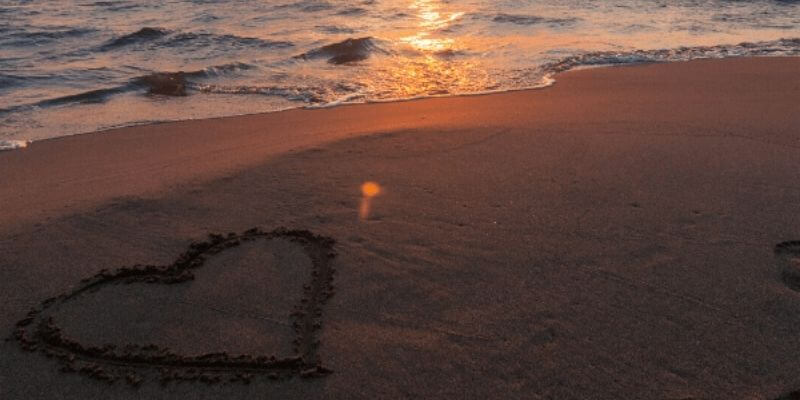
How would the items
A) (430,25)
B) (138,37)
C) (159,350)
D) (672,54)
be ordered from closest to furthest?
1. (159,350)
2. (672,54)
3. (138,37)
4. (430,25)

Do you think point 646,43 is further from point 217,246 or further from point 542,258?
point 217,246

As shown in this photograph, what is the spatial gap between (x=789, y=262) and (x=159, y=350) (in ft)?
9.03

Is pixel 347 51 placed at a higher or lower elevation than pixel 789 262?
higher

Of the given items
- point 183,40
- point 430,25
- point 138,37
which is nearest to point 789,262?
point 430,25

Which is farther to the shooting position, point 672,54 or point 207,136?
point 672,54

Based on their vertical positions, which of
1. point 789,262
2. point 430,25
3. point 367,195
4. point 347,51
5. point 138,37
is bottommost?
point 789,262

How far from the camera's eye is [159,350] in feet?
8.09

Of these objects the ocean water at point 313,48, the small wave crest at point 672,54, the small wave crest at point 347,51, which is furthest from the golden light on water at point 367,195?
the small wave crest at point 347,51

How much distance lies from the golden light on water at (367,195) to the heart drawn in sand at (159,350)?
551 millimetres

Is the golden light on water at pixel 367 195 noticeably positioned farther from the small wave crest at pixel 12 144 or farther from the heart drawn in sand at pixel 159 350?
the small wave crest at pixel 12 144

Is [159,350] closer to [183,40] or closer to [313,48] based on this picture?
[313,48]

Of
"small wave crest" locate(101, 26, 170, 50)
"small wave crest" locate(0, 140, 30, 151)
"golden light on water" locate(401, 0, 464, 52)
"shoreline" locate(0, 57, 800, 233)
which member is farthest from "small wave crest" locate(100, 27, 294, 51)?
"small wave crest" locate(0, 140, 30, 151)

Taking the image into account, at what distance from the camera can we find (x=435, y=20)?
10.9 meters

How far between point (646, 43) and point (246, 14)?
283 inches
